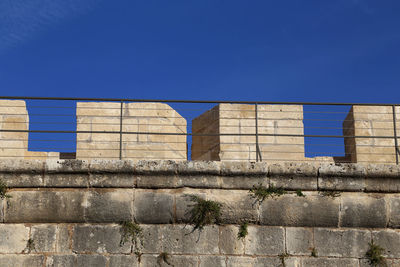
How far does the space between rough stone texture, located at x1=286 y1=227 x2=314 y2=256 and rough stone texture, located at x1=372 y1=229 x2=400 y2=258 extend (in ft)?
2.84

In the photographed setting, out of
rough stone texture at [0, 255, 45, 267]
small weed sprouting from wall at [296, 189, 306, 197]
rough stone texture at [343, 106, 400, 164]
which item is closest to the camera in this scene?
rough stone texture at [0, 255, 45, 267]

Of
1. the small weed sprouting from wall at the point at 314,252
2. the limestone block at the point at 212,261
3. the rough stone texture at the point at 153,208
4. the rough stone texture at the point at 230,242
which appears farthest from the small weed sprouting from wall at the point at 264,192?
the rough stone texture at the point at 153,208

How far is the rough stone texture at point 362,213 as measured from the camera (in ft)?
26.8

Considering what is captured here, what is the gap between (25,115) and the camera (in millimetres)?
9984

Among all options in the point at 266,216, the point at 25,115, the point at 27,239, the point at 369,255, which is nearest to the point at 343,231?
the point at 369,255

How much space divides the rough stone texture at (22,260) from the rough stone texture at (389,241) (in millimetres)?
4338

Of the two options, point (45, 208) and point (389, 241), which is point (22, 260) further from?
point (389, 241)

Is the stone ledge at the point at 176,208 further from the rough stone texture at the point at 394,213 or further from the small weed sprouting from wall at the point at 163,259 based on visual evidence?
the small weed sprouting from wall at the point at 163,259

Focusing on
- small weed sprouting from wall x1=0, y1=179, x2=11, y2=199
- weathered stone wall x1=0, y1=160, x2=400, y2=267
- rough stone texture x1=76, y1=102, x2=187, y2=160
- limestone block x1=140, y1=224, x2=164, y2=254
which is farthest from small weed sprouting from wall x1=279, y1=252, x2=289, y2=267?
small weed sprouting from wall x1=0, y1=179, x2=11, y2=199

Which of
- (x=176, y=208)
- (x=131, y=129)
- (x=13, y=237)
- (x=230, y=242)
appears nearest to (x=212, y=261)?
(x=230, y=242)

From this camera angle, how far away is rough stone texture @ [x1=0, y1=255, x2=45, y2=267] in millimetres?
7828

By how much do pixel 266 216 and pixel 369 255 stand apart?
56.1 inches

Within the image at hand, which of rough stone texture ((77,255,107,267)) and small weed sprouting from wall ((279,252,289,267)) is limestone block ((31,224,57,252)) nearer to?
rough stone texture ((77,255,107,267))

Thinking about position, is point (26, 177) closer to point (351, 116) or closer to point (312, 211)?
point (312, 211)
